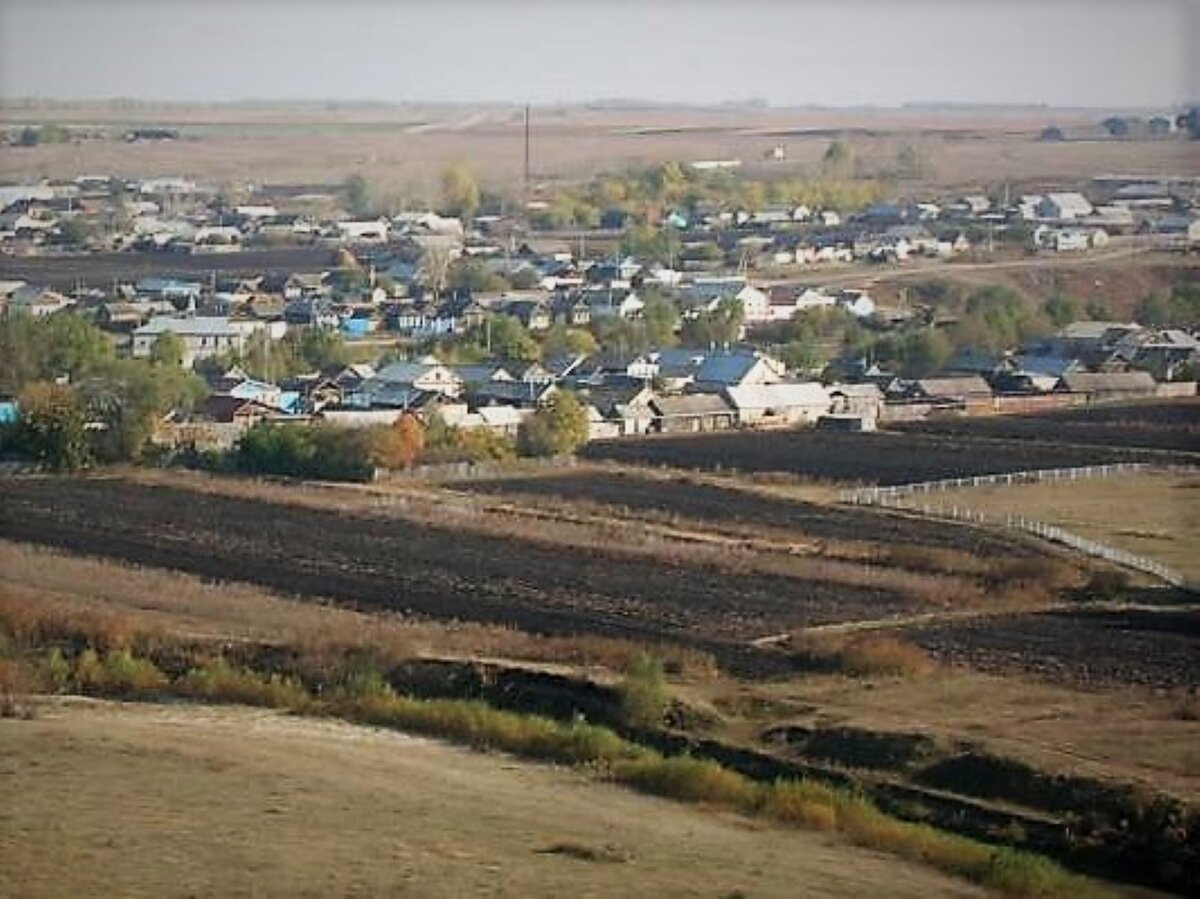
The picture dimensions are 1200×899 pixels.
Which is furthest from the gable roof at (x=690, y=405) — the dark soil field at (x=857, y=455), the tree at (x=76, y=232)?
the tree at (x=76, y=232)

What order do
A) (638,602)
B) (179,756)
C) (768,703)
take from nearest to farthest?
(179,756) → (768,703) → (638,602)

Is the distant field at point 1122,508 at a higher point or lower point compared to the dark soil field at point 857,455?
higher

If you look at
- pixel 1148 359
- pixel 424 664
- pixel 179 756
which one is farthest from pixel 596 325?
pixel 179 756

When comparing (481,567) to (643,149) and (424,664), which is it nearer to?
(424,664)

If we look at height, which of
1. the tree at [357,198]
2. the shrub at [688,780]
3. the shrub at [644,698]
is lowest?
the tree at [357,198]

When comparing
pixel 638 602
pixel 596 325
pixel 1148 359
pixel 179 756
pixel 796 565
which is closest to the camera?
pixel 179 756

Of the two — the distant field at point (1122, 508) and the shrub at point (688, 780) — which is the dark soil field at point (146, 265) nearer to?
the distant field at point (1122, 508)
